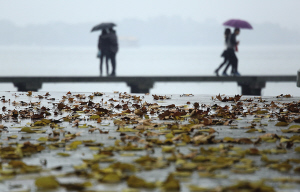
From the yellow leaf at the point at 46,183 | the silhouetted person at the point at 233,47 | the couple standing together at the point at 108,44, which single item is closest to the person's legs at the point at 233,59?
the silhouetted person at the point at 233,47

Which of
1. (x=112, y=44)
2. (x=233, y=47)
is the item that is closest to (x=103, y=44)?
(x=112, y=44)

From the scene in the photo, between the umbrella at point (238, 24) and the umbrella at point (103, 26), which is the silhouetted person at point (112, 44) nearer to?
the umbrella at point (103, 26)

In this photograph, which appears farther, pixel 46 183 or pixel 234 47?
pixel 234 47

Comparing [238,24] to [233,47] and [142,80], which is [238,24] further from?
[142,80]

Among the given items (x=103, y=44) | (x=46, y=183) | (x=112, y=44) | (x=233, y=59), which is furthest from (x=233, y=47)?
(x=46, y=183)

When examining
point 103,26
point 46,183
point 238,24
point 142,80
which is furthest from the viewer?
point 238,24

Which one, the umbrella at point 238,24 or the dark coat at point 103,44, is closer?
the dark coat at point 103,44

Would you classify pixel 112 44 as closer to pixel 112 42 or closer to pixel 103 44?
pixel 112 42

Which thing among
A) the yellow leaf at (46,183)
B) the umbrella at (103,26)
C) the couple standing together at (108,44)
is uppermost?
the umbrella at (103,26)

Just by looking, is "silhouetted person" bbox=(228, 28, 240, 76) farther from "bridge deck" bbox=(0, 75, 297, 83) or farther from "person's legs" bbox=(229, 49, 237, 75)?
"bridge deck" bbox=(0, 75, 297, 83)

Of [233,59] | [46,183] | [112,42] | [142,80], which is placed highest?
[112,42]

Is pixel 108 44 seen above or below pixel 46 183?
above

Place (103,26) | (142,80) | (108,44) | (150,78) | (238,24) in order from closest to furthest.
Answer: (108,44)
(142,80)
(150,78)
(103,26)
(238,24)

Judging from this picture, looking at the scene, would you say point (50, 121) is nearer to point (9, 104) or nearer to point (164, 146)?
point (164, 146)
